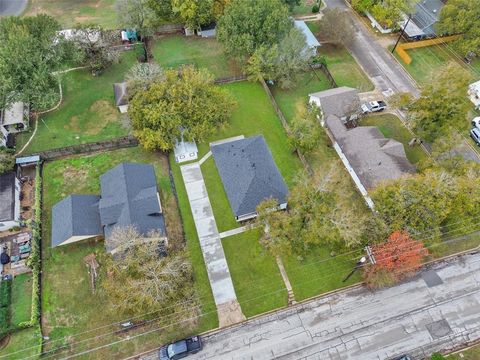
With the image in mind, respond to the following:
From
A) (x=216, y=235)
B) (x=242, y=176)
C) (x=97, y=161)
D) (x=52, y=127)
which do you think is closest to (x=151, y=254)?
(x=216, y=235)

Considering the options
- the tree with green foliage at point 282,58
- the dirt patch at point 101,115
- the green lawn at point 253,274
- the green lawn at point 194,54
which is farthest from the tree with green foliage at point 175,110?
the green lawn at point 253,274

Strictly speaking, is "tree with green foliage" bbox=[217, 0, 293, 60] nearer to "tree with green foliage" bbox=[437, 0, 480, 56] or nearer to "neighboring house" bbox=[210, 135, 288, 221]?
"neighboring house" bbox=[210, 135, 288, 221]

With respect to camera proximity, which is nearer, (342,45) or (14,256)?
(14,256)

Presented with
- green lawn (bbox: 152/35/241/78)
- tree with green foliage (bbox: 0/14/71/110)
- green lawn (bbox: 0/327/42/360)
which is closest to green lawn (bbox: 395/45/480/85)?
green lawn (bbox: 152/35/241/78)

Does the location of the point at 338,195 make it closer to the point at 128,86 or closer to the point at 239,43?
the point at 239,43

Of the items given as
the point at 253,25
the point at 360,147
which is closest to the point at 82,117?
the point at 253,25

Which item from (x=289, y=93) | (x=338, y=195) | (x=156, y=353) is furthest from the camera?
(x=289, y=93)

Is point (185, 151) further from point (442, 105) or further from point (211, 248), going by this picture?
point (442, 105)
